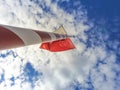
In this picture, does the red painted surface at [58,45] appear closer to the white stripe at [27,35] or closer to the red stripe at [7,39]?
the white stripe at [27,35]

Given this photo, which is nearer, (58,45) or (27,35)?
(27,35)

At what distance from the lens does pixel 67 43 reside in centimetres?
1362

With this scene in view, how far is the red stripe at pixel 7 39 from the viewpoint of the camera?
3.38m

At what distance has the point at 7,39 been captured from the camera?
350cm

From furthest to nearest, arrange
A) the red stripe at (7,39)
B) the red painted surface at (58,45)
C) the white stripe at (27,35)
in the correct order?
the red painted surface at (58,45) < the white stripe at (27,35) < the red stripe at (7,39)

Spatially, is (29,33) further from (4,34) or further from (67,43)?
(67,43)

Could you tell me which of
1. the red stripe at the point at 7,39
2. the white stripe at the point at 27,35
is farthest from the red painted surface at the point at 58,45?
the red stripe at the point at 7,39

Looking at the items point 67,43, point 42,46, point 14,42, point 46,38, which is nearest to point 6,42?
point 14,42

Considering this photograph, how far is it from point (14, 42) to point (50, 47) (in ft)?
28.8

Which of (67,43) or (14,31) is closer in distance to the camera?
(14,31)

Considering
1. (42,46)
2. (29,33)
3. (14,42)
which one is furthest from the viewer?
(42,46)

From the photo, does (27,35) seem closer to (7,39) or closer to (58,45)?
(7,39)

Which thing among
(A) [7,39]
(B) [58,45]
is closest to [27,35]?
(A) [7,39]

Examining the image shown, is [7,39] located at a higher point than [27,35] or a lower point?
lower
